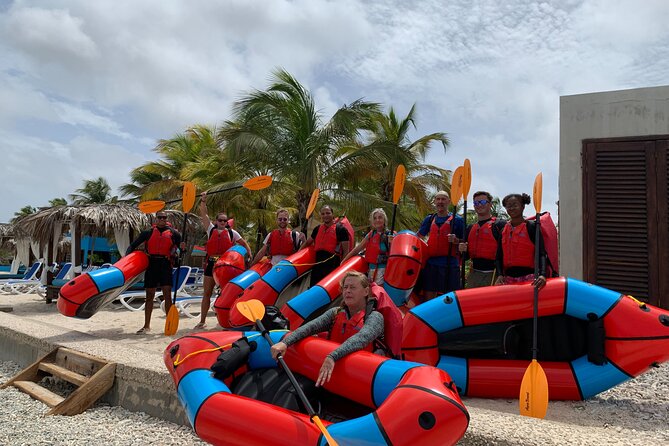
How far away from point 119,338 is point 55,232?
7357 millimetres

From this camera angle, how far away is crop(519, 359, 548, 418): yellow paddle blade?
3178mm

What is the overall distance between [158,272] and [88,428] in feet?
9.29

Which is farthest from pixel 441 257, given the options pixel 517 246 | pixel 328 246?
pixel 328 246

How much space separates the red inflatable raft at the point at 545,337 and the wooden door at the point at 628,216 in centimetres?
290

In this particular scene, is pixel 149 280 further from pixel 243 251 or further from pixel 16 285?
pixel 16 285

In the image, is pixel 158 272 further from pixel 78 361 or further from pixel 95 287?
pixel 78 361

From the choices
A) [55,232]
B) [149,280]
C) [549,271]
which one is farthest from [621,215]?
[55,232]

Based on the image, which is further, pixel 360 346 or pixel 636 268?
pixel 636 268

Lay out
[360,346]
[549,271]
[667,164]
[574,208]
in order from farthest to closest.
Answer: [574,208] → [667,164] → [549,271] → [360,346]

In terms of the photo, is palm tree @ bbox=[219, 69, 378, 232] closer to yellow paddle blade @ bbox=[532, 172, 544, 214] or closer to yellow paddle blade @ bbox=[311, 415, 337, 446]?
yellow paddle blade @ bbox=[532, 172, 544, 214]

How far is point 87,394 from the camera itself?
14.3 feet

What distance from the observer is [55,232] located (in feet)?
40.8

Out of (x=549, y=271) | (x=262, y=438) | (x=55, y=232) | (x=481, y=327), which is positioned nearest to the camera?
(x=262, y=438)

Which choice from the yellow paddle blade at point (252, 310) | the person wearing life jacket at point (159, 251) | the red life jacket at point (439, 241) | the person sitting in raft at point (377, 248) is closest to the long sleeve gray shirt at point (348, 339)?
the yellow paddle blade at point (252, 310)
